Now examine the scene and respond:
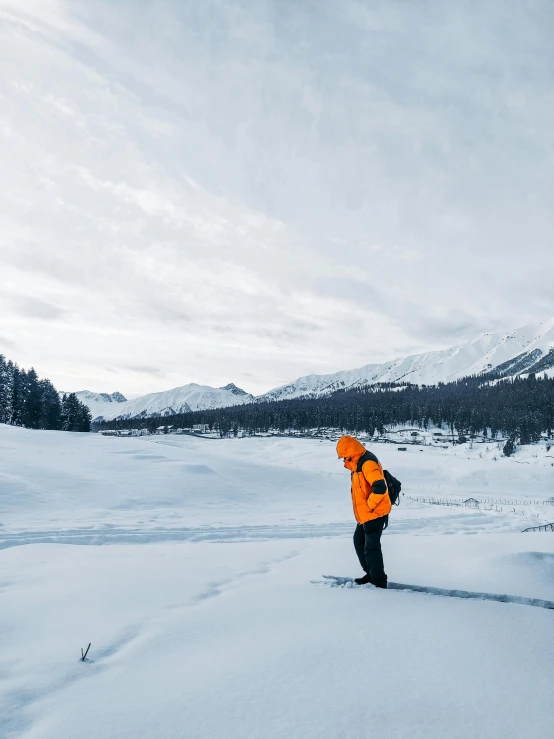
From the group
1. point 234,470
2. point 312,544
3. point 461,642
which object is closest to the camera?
point 461,642

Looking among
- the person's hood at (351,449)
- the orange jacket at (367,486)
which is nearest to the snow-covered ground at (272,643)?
the orange jacket at (367,486)

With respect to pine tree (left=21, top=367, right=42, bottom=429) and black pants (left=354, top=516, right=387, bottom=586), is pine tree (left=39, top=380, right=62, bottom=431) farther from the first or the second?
black pants (left=354, top=516, right=387, bottom=586)

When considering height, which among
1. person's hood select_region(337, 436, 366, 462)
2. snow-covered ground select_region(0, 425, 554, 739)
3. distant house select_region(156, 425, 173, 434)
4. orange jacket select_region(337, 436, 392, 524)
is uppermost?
person's hood select_region(337, 436, 366, 462)

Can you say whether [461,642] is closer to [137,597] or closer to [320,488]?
[137,597]

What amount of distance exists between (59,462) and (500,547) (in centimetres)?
2127

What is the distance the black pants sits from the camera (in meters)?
5.09

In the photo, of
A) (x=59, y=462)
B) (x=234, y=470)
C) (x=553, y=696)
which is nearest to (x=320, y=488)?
(x=234, y=470)

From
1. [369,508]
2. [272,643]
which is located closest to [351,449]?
[369,508]

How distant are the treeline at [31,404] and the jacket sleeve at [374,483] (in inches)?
2671

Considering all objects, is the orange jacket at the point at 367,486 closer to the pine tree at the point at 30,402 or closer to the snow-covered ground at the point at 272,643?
the snow-covered ground at the point at 272,643

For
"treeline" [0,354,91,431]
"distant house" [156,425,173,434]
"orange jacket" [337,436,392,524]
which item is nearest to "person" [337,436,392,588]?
"orange jacket" [337,436,392,524]

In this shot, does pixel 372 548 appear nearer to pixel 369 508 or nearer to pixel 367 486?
pixel 369 508

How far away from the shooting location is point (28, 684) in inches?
103

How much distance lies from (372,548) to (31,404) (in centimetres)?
6979
